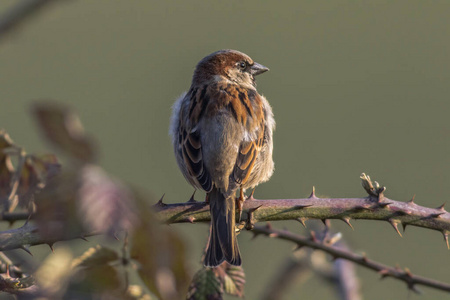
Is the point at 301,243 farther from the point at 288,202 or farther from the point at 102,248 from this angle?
the point at 102,248

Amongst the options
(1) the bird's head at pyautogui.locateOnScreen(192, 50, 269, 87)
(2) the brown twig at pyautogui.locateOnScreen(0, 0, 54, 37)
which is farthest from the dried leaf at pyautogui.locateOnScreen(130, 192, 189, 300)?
(1) the bird's head at pyautogui.locateOnScreen(192, 50, 269, 87)

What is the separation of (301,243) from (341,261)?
0.20 m

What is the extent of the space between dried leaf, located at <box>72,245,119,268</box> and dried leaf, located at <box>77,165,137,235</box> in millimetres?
626

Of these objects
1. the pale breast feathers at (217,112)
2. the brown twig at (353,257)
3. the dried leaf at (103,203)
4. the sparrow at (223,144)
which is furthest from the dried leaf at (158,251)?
the pale breast feathers at (217,112)

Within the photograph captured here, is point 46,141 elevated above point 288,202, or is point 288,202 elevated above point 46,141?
point 46,141

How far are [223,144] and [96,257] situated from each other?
7.18 feet

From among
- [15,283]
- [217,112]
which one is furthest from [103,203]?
[217,112]

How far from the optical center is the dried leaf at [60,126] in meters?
A: 0.67

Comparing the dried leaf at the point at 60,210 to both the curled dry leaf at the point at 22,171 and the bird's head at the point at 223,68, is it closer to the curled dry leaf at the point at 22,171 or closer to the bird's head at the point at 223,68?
the curled dry leaf at the point at 22,171

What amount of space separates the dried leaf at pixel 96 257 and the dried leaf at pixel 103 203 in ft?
2.06

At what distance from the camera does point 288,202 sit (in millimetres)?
2514

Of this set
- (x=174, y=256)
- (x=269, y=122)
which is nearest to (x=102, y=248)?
(x=174, y=256)

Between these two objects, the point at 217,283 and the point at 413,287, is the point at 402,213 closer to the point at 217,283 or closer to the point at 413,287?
the point at 413,287

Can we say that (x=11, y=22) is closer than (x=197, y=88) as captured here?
Yes
